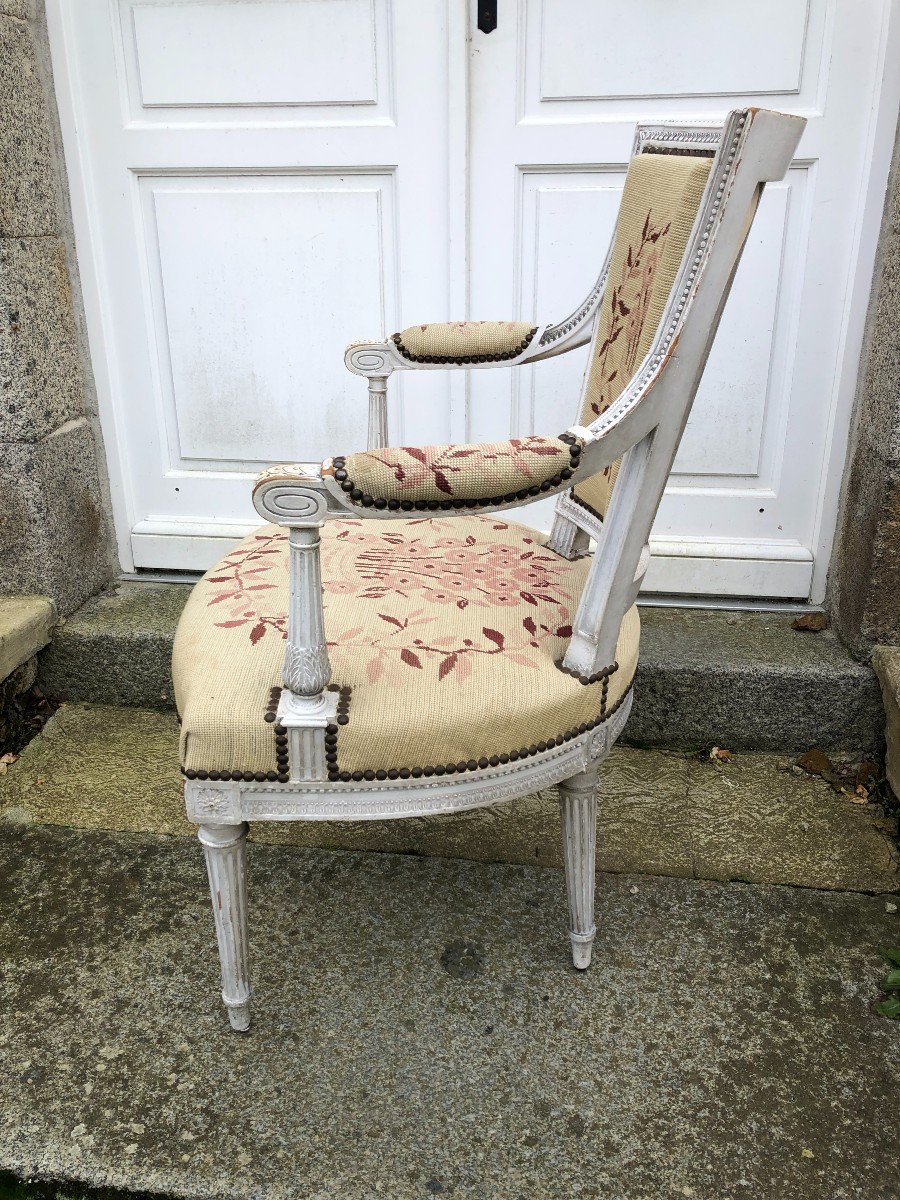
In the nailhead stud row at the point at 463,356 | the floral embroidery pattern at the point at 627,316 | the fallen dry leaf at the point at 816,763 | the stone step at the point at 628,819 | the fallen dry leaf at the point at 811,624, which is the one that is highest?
the floral embroidery pattern at the point at 627,316

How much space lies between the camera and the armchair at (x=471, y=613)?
1.03m

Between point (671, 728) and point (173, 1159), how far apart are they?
50.2 inches

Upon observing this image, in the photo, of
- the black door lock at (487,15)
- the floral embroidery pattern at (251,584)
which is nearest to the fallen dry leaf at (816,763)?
the floral embroidery pattern at (251,584)

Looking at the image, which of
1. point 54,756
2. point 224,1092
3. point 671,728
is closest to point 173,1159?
point 224,1092

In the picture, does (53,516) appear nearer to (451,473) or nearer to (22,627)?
(22,627)

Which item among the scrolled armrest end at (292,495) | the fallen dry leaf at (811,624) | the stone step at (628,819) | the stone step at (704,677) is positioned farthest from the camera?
the fallen dry leaf at (811,624)

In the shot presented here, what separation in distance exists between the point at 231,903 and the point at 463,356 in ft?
3.07

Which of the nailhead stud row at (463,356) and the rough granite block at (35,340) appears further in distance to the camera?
the rough granite block at (35,340)

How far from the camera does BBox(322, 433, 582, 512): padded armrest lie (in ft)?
3.29

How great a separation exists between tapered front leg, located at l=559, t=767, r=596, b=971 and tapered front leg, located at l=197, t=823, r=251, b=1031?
47 centimetres

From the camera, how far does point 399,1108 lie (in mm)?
1344

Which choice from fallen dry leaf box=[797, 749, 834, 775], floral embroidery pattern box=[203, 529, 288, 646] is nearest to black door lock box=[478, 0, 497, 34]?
floral embroidery pattern box=[203, 529, 288, 646]

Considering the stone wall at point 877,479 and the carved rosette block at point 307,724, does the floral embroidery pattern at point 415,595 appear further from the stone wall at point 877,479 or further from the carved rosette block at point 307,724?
the stone wall at point 877,479

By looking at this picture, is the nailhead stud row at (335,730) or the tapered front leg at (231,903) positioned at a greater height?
the nailhead stud row at (335,730)
